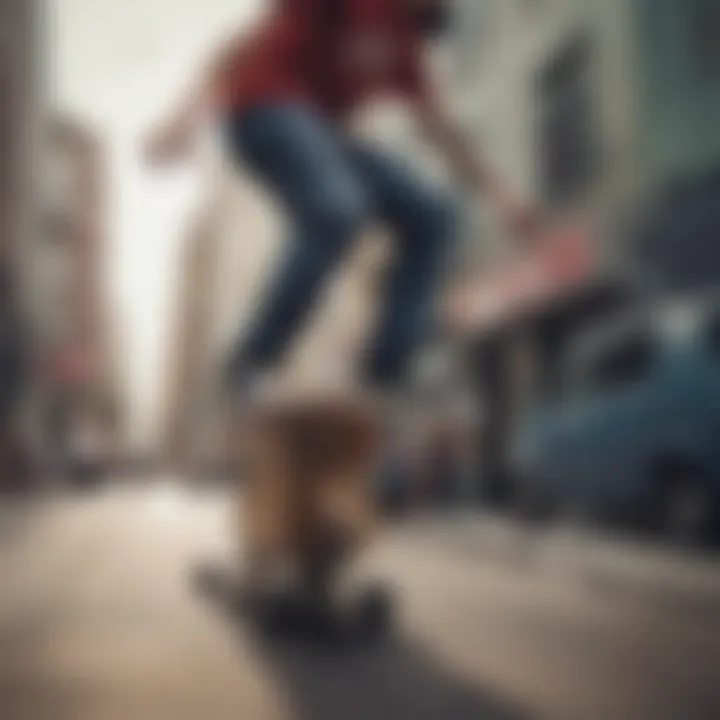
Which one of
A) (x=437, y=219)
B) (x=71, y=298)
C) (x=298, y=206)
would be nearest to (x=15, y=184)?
(x=71, y=298)

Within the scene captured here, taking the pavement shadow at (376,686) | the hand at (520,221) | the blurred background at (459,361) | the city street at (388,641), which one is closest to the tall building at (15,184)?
the blurred background at (459,361)

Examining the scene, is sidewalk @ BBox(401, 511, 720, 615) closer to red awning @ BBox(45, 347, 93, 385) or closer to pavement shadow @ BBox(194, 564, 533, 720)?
pavement shadow @ BBox(194, 564, 533, 720)

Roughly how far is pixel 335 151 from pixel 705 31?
1.23 ft

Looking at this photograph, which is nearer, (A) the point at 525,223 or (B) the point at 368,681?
(B) the point at 368,681

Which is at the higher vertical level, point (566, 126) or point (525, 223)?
point (566, 126)

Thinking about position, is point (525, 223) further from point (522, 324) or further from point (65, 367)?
point (65, 367)

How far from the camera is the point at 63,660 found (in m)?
0.80

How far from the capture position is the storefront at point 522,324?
881 mm

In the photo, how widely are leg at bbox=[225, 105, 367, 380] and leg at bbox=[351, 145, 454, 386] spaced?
0.02m

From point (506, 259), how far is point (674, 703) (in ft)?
1.30

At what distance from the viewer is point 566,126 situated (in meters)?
0.96

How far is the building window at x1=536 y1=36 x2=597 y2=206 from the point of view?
0.92m

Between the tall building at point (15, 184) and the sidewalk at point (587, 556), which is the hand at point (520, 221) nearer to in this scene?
the sidewalk at point (587, 556)

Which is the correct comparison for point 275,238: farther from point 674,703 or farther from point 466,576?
point 674,703
